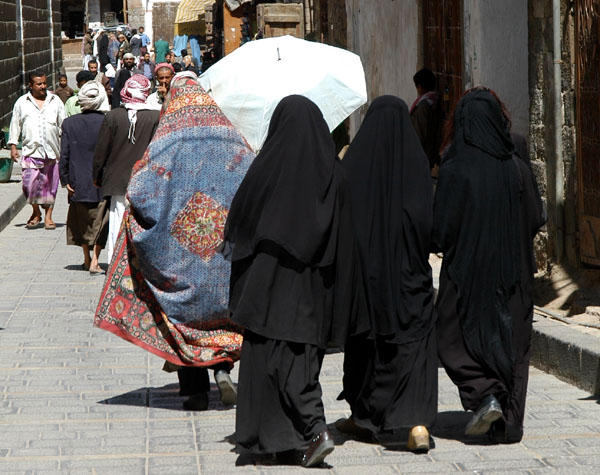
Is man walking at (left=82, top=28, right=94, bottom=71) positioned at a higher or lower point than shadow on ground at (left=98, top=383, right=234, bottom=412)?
higher

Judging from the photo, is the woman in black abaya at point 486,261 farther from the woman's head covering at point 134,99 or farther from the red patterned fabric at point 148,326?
the woman's head covering at point 134,99

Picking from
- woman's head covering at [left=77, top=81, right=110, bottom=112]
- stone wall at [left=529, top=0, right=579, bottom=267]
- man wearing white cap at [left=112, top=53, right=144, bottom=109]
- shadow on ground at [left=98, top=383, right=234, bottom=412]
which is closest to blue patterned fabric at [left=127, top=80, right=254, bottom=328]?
shadow on ground at [left=98, top=383, right=234, bottom=412]

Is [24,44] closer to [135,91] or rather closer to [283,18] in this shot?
[283,18]

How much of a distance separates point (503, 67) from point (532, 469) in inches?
164

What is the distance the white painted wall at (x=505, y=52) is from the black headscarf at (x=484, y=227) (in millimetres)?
3218

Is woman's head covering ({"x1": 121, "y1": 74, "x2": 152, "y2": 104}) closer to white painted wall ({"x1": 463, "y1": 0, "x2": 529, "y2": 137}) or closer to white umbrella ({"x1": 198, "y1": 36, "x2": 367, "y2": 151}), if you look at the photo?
white umbrella ({"x1": 198, "y1": 36, "x2": 367, "y2": 151})

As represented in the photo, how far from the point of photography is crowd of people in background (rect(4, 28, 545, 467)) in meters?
4.76

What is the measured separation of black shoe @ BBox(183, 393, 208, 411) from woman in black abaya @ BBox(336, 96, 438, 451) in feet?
3.46

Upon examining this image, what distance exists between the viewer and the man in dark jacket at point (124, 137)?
29.6 feet

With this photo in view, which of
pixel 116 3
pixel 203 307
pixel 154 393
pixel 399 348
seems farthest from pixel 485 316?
pixel 116 3

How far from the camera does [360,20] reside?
14.8 meters

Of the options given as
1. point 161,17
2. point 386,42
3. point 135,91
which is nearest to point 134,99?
point 135,91

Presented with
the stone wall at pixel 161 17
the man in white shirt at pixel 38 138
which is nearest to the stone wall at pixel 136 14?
the stone wall at pixel 161 17

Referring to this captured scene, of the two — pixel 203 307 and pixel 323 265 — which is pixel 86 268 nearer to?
pixel 203 307
